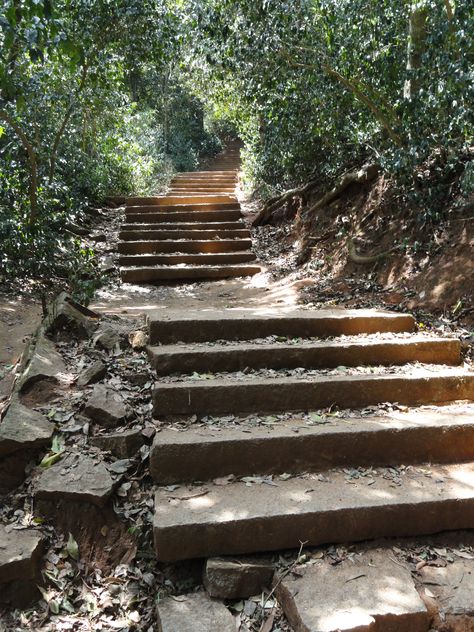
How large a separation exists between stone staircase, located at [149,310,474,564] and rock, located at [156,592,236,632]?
0.19m

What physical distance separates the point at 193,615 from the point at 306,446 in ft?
3.50

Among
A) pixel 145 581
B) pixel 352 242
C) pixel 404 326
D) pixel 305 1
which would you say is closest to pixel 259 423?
pixel 145 581

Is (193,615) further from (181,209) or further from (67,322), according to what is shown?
(181,209)

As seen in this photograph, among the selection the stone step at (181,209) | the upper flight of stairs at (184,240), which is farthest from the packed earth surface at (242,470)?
the stone step at (181,209)

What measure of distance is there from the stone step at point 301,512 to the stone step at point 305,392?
57cm

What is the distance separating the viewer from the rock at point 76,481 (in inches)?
98.6

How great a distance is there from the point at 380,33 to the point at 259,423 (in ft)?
14.7

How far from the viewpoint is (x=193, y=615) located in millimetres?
2152

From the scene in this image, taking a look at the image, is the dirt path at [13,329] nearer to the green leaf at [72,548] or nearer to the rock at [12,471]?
the rock at [12,471]

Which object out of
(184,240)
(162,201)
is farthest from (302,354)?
(162,201)

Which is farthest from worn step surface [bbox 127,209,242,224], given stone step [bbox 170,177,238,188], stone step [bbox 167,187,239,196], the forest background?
stone step [bbox 170,177,238,188]

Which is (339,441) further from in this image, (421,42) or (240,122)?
(240,122)

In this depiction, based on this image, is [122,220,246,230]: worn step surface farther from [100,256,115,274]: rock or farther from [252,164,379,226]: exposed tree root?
[100,256,115,274]: rock

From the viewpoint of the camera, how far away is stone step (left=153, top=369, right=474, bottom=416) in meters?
3.13
